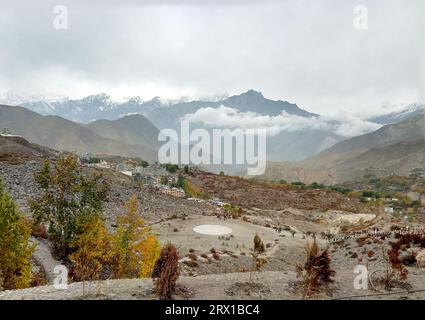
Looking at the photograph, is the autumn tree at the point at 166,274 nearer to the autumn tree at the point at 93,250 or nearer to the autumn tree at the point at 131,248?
the autumn tree at the point at 93,250

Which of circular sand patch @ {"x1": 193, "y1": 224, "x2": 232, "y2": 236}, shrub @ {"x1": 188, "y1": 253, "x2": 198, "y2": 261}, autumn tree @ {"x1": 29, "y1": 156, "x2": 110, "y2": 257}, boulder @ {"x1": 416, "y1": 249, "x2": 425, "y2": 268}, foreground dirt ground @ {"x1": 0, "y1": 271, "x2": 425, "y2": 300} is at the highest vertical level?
autumn tree @ {"x1": 29, "y1": 156, "x2": 110, "y2": 257}

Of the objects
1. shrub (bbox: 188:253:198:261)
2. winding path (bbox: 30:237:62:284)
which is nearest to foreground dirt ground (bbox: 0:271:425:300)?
winding path (bbox: 30:237:62:284)

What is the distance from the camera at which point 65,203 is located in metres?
23.4

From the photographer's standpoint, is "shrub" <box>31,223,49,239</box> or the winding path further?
"shrub" <box>31,223,49,239</box>

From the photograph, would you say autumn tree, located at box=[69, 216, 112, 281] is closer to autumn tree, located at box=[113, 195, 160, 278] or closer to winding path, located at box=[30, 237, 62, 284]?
autumn tree, located at box=[113, 195, 160, 278]

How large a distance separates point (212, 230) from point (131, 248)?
56.8 ft

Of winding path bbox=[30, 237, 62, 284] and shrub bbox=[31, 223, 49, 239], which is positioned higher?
shrub bbox=[31, 223, 49, 239]

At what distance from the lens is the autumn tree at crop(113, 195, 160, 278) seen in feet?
61.9

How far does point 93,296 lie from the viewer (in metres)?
11.1

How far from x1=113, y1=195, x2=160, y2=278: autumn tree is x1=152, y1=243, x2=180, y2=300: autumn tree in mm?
6883

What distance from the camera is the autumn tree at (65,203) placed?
891 inches

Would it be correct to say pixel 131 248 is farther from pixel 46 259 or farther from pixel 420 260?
pixel 420 260

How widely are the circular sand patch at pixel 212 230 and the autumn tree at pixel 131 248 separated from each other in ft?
49.9
